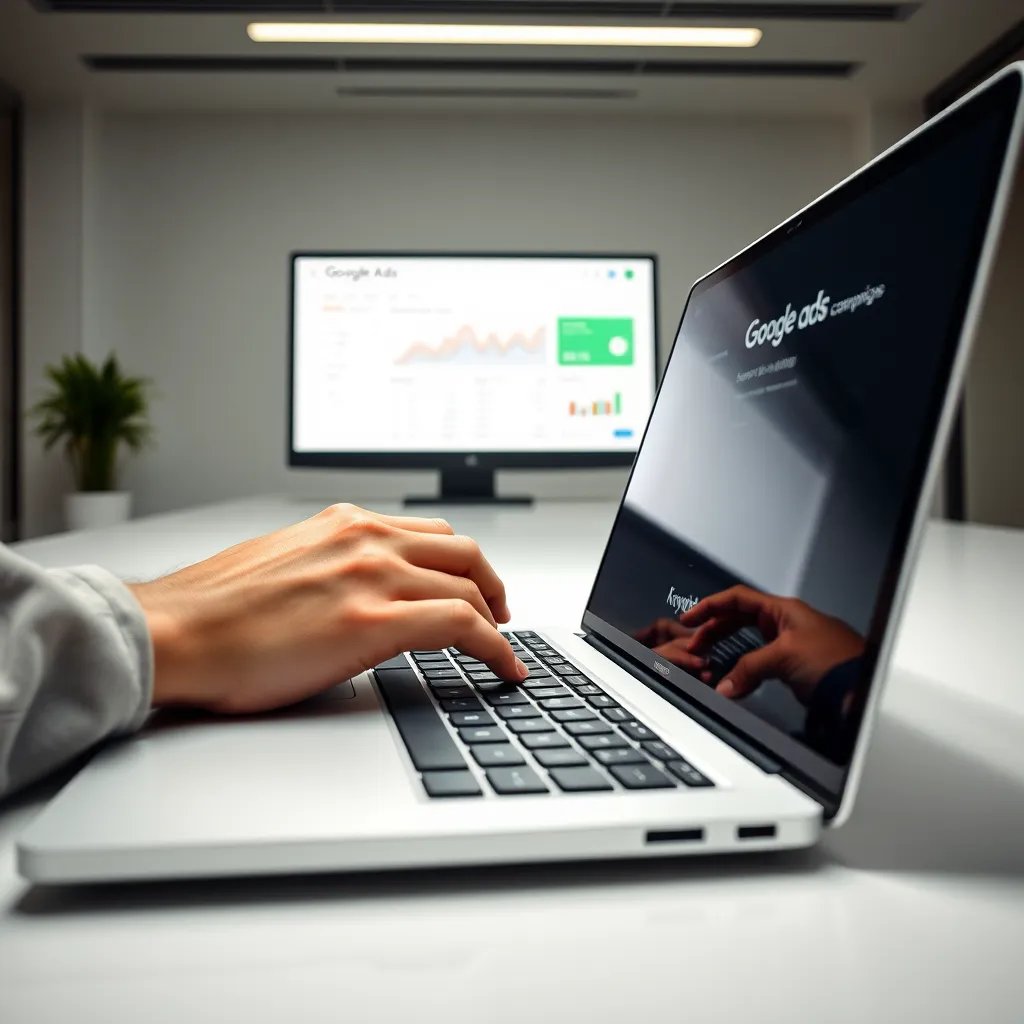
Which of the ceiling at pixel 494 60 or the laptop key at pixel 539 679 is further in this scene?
the ceiling at pixel 494 60

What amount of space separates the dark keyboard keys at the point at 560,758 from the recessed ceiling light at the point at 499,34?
3139mm

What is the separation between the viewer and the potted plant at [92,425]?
333 cm

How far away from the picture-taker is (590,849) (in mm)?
254

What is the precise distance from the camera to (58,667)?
1.07 feet

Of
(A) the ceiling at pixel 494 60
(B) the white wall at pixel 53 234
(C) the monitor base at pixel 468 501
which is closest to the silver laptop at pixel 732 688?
(C) the monitor base at pixel 468 501

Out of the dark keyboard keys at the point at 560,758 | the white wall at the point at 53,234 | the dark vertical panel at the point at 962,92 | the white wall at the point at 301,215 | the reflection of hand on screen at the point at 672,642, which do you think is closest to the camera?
the dark keyboard keys at the point at 560,758

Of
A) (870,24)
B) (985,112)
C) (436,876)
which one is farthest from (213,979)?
(870,24)

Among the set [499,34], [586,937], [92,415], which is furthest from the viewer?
[92,415]

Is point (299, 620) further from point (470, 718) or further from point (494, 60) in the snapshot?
point (494, 60)

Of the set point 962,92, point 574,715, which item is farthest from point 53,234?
point 574,715

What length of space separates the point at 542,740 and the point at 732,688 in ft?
0.26

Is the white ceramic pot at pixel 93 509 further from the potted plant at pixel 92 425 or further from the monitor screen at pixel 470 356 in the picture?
the monitor screen at pixel 470 356

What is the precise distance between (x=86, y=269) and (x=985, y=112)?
384 cm

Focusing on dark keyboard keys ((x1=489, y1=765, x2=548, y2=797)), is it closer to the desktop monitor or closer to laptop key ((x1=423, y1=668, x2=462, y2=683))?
laptop key ((x1=423, y1=668, x2=462, y2=683))
